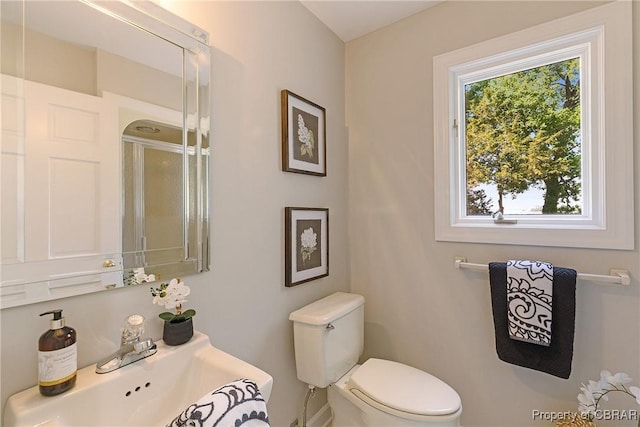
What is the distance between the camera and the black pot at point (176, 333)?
90 cm

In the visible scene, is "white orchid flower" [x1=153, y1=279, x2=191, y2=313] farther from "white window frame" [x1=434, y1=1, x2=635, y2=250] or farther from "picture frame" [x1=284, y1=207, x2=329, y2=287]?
"white window frame" [x1=434, y1=1, x2=635, y2=250]

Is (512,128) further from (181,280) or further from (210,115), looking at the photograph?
(181,280)

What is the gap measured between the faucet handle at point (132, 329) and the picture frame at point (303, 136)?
0.85m

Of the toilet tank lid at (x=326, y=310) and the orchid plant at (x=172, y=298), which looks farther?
the toilet tank lid at (x=326, y=310)

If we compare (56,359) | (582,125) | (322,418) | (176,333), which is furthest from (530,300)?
(56,359)

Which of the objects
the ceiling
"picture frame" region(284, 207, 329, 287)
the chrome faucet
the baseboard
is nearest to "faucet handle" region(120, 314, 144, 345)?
the chrome faucet

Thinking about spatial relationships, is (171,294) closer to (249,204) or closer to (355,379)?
(249,204)

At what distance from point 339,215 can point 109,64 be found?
132 centimetres

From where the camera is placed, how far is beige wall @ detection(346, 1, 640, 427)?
122 centimetres

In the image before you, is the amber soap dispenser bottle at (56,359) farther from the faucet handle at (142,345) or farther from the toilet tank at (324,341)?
the toilet tank at (324,341)

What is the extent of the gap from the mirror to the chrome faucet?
0.43ft

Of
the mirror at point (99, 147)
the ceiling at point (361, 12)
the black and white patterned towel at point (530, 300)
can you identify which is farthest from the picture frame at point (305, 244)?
the ceiling at point (361, 12)

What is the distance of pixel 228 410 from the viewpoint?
60 centimetres

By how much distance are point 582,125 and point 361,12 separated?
49.5 inches
